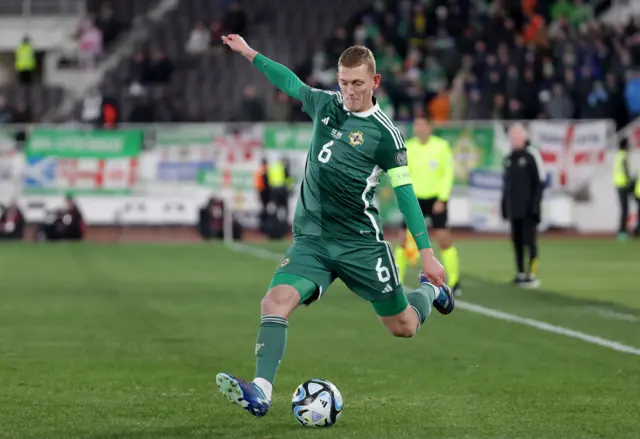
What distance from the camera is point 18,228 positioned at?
102ft

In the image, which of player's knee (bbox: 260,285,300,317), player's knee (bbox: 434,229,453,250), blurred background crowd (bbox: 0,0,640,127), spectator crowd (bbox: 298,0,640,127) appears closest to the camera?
player's knee (bbox: 260,285,300,317)

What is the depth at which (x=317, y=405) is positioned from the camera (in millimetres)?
7832

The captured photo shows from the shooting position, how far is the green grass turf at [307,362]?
7949mm

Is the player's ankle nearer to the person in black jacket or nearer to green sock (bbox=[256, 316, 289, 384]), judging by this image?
green sock (bbox=[256, 316, 289, 384])

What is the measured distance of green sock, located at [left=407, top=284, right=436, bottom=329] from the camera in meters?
8.87

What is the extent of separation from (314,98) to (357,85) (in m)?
0.48

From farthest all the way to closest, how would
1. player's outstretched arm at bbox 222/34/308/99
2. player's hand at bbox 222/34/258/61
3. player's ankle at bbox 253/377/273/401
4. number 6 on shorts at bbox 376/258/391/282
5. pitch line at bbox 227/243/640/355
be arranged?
pitch line at bbox 227/243/640/355 < player's hand at bbox 222/34/258/61 < player's outstretched arm at bbox 222/34/308/99 < number 6 on shorts at bbox 376/258/391/282 < player's ankle at bbox 253/377/273/401

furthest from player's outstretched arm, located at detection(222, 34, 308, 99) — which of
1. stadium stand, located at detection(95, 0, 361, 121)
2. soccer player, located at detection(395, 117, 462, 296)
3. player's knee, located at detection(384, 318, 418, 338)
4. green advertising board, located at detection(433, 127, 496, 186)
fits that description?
stadium stand, located at detection(95, 0, 361, 121)

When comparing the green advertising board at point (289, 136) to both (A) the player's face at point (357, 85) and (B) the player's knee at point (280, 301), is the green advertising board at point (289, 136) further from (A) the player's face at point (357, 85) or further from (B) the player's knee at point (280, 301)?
(B) the player's knee at point (280, 301)

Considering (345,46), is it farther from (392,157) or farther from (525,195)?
(392,157)

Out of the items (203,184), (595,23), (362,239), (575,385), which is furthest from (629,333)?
(595,23)

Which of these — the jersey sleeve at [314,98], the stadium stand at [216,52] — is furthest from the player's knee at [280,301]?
the stadium stand at [216,52]

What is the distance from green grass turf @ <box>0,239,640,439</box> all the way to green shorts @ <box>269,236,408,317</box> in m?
0.75

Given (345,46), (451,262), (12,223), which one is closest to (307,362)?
(451,262)
